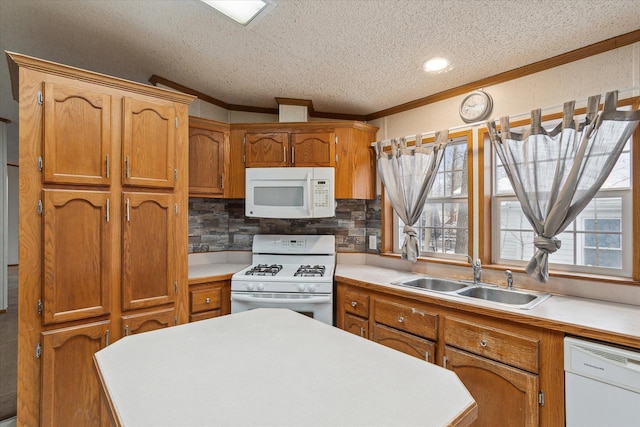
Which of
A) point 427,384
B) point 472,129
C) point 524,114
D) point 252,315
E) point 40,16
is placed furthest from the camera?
point 472,129

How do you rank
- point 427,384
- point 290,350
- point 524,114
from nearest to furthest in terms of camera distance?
point 427,384 < point 290,350 < point 524,114

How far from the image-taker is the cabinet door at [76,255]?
5.22 feet

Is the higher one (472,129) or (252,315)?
(472,129)

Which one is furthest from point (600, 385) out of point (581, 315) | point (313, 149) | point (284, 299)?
point (313, 149)

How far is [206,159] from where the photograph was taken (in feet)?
8.58

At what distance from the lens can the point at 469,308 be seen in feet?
5.51

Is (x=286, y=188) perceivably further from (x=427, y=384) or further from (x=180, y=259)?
(x=427, y=384)

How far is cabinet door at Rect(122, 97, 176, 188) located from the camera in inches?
71.3

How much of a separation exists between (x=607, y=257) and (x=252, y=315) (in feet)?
6.76

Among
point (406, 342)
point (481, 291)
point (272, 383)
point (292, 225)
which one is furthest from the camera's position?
point (292, 225)

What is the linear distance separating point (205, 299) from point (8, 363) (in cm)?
197

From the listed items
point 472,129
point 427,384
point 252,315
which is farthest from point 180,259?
point 472,129

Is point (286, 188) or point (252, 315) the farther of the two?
point (286, 188)

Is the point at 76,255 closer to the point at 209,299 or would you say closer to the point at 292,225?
the point at 209,299
